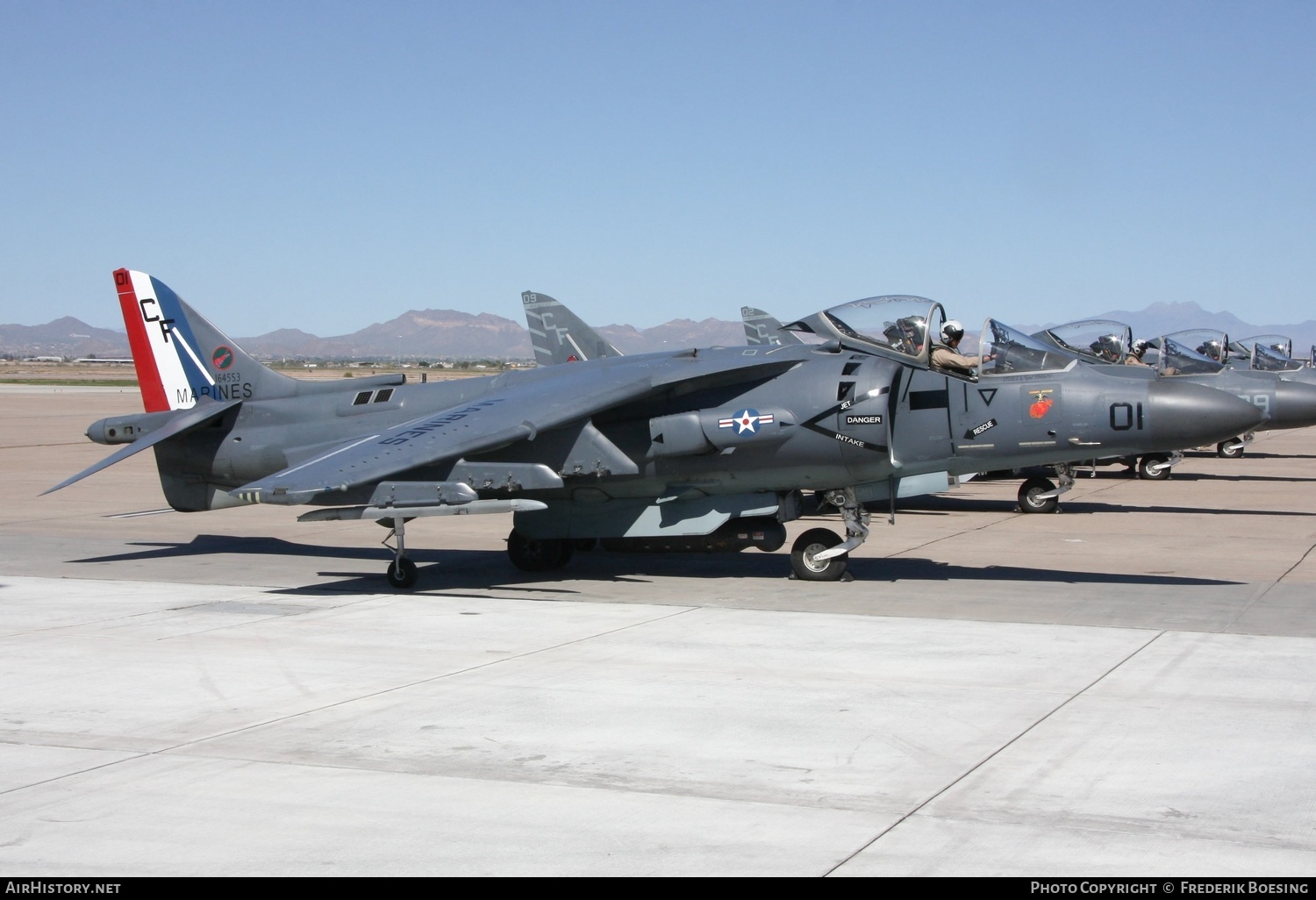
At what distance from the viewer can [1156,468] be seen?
2527 centimetres

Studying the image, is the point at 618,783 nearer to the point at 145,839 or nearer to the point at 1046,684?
the point at 145,839

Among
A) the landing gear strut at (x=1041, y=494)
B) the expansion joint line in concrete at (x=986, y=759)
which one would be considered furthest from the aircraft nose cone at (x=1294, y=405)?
the expansion joint line in concrete at (x=986, y=759)

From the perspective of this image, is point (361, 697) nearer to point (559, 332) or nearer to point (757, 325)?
point (559, 332)

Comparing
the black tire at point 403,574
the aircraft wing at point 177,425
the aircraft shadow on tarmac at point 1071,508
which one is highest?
the aircraft wing at point 177,425

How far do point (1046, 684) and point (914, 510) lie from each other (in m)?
12.1

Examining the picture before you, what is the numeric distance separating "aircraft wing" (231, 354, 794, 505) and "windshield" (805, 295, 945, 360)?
0.80 meters

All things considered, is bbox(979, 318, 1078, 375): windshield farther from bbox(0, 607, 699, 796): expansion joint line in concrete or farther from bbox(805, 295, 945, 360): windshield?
bbox(0, 607, 699, 796): expansion joint line in concrete

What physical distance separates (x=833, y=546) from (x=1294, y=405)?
14.0m

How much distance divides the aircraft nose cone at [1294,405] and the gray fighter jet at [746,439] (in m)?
12.8

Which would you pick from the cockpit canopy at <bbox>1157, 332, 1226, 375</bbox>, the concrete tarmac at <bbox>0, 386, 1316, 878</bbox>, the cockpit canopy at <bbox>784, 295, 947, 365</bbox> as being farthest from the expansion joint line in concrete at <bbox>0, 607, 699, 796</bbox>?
the cockpit canopy at <bbox>1157, 332, 1226, 375</bbox>

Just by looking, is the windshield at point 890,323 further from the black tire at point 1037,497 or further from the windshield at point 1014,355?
the black tire at point 1037,497

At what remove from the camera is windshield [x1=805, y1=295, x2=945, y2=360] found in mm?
12312

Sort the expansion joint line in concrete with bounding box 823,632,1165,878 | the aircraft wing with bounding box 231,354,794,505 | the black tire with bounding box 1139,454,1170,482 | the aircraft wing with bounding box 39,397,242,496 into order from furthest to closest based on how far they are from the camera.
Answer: the black tire with bounding box 1139,454,1170,482 < the aircraft wing with bounding box 39,397,242,496 < the aircraft wing with bounding box 231,354,794,505 < the expansion joint line in concrete with bounding box 823,632,1165,878

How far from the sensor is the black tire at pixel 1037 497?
19.3 meters
